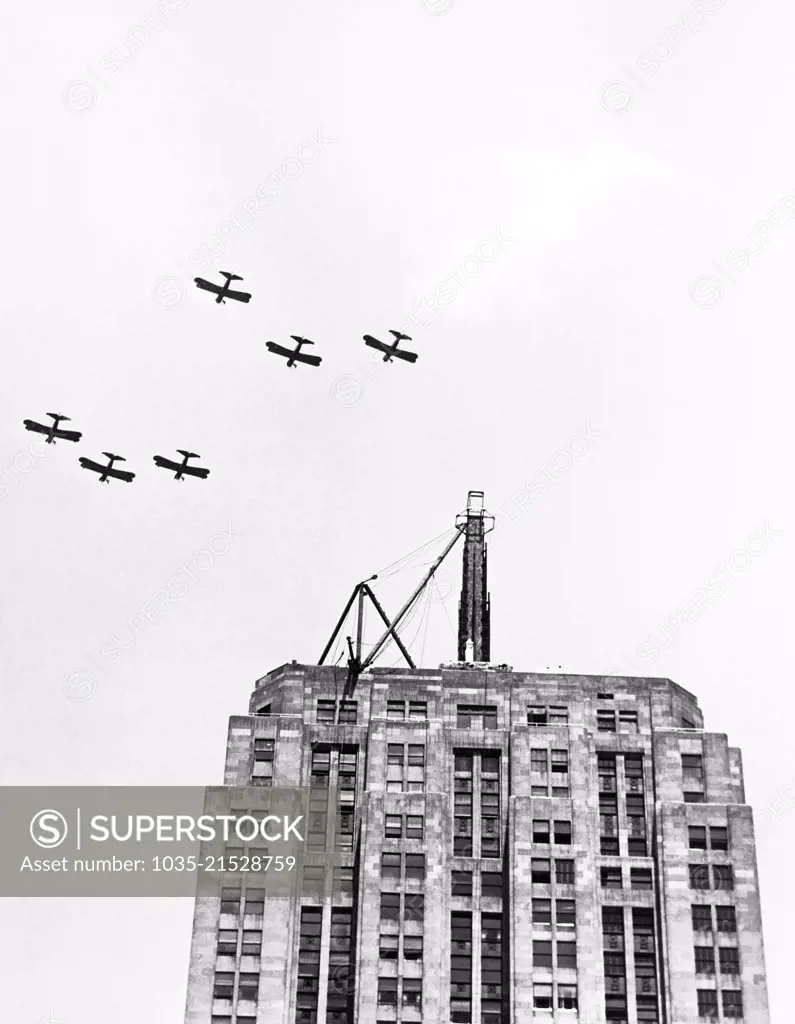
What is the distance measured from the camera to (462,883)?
576 ft

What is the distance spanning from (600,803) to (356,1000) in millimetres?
32680

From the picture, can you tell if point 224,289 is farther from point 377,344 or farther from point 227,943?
point 227,943

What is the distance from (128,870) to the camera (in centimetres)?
16662

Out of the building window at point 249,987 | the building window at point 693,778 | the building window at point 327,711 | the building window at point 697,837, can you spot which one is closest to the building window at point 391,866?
the building window at point 249,987

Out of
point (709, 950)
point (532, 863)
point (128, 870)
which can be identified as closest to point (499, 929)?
point (532, 863)

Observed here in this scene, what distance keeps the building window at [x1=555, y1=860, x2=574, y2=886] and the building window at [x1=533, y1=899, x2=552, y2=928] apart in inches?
95.9

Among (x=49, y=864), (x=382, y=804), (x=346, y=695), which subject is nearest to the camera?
(x=49, y=864)

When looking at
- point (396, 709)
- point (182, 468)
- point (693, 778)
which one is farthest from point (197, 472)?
point (693, 778)

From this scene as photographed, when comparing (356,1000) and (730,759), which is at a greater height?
(730,759)

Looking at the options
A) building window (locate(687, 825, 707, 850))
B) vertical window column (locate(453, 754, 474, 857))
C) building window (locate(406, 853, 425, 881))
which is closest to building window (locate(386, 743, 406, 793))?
vertical window column (locate(453, 754, 474, 857))

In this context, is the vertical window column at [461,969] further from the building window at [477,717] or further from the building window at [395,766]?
the building window at [477,717]

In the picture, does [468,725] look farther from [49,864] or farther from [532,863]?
[49,864]

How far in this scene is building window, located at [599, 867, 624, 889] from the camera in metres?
173

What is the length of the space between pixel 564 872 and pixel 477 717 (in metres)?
21.3
